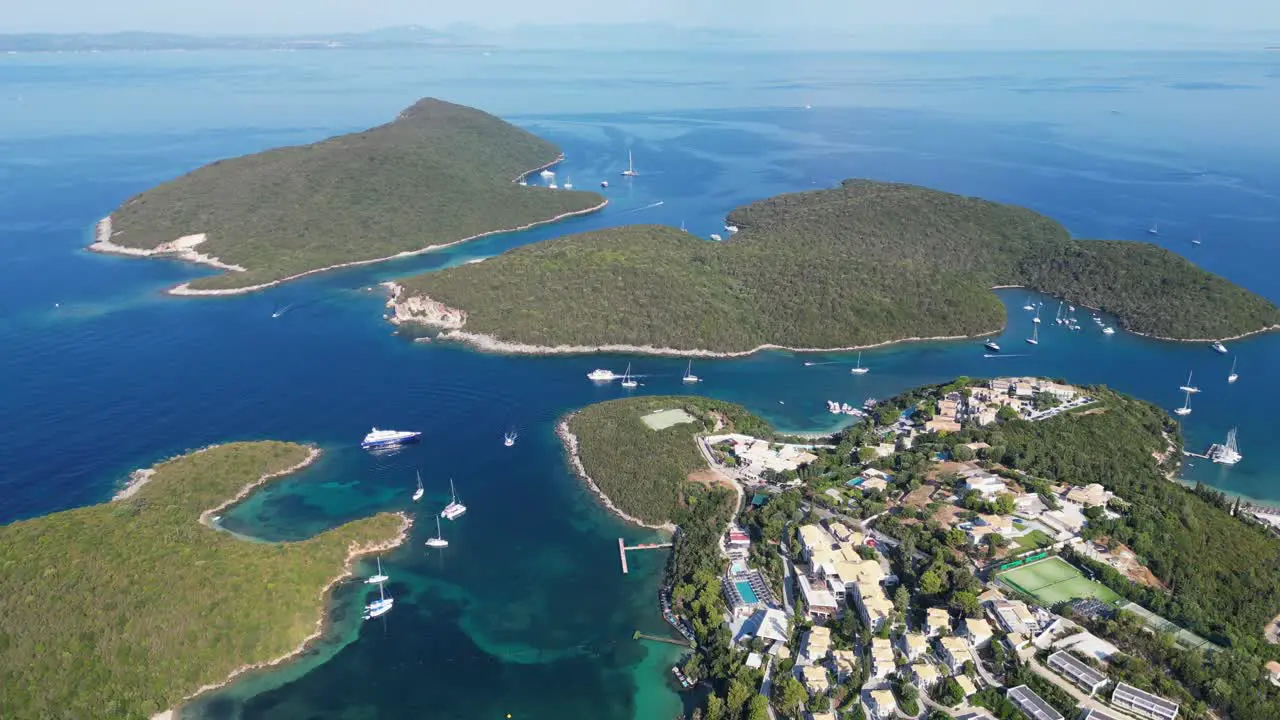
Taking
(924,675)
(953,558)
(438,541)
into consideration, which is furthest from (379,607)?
(953,558)

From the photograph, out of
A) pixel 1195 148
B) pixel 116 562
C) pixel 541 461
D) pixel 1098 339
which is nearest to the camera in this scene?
pixel 116 562

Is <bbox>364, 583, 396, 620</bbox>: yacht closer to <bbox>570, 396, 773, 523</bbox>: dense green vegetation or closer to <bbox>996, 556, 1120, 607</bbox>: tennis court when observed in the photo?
<bbox>570, 396, 773, 523</bbox>: dense green vegetation

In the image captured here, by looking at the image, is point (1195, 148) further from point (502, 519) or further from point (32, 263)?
point (32, 263)

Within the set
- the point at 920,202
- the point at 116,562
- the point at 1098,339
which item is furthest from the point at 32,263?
the point at 1098,339

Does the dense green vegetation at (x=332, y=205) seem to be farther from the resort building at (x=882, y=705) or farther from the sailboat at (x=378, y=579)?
the resort building at (x=882, y=705)

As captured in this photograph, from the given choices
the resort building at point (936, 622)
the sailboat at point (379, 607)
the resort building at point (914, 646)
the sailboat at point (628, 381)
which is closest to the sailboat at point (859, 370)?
the sailboat at point (628, 381)

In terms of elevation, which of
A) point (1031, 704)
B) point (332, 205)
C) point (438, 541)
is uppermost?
point (332, 205)

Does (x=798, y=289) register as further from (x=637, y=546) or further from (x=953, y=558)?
(x=953, y=558)
